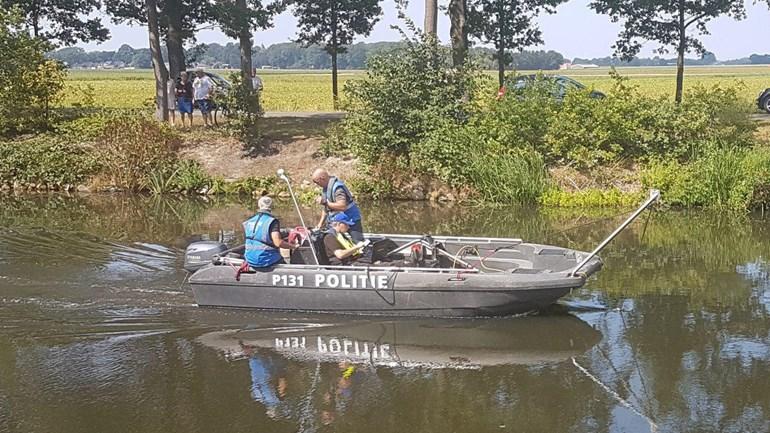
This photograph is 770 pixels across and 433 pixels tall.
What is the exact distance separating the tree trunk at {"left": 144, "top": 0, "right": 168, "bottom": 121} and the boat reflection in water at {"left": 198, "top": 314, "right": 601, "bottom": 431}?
1627 cm

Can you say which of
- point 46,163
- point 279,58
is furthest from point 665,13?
point 279,58

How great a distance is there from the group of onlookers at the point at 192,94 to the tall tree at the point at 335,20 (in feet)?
18.8

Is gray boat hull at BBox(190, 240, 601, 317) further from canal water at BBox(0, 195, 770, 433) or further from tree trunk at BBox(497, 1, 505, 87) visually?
tree trunk at BBox(497, 1, 505, 87)

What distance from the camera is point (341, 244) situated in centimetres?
1183

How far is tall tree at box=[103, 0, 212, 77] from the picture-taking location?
27.2 m

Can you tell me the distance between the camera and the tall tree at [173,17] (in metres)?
27.2

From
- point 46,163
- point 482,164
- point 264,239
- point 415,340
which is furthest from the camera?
point 46,163

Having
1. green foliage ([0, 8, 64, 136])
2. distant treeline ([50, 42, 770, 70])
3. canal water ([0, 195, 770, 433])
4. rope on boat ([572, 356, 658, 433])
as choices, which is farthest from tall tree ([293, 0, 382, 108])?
distant treeline ([50, 42, 770, 70])

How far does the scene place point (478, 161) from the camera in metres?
20.9

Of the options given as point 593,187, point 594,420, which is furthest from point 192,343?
point 593,187

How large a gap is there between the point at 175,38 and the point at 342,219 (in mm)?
17379

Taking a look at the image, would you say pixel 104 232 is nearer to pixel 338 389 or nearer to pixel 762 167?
pixel 338 389

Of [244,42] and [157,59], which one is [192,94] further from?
[244,42]

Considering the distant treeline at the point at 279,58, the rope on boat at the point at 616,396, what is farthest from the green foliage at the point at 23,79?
the distant treeline at the point at 279,58
